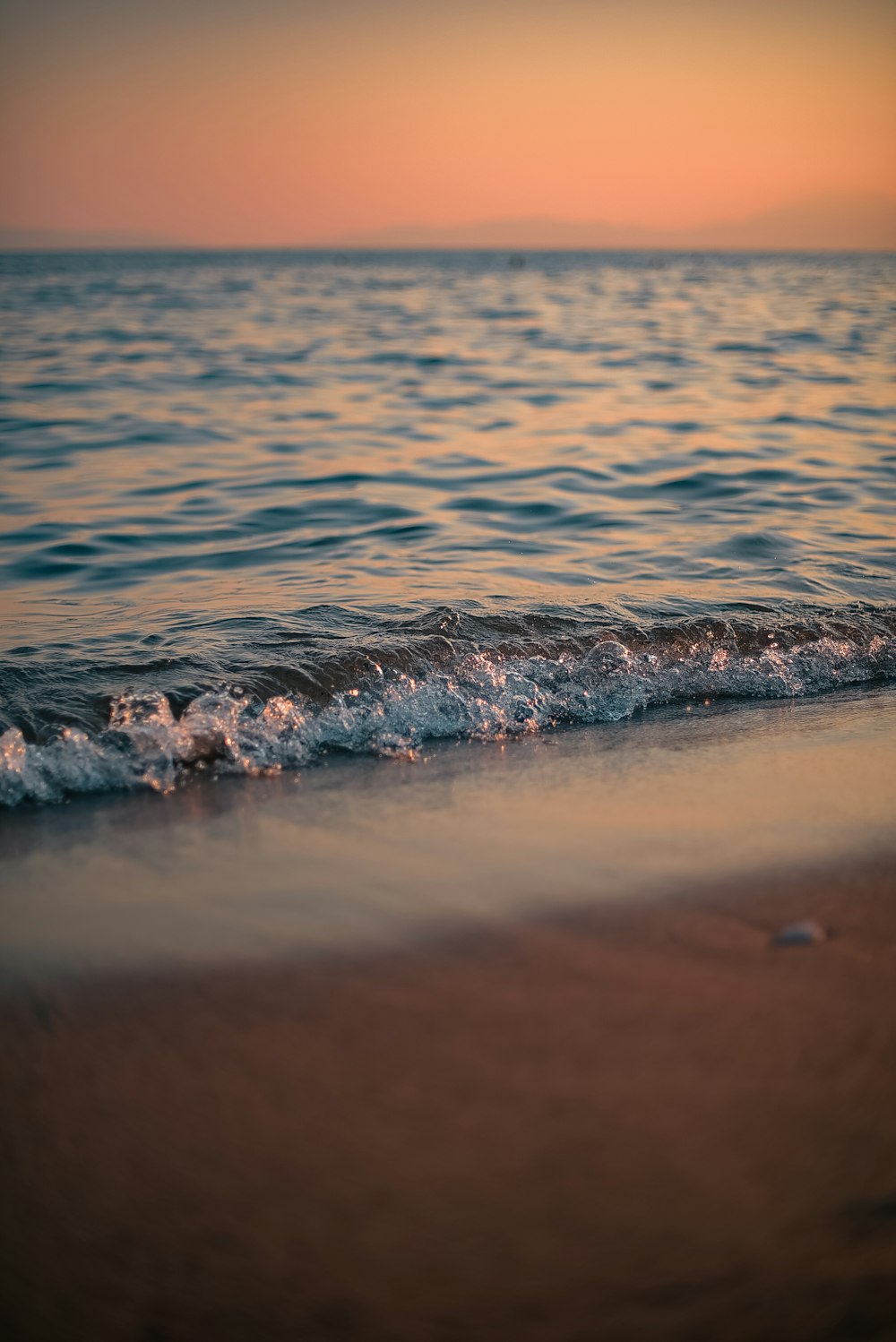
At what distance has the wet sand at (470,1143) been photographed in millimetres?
1733

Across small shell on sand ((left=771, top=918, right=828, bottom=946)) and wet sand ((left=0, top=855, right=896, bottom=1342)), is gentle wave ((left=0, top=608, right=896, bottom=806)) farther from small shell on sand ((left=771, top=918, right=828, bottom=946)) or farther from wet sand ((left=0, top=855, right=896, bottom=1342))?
small shell on sand ((left=771, top=918, right=828, bottom=946))

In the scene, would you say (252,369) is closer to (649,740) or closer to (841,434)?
(841,434)

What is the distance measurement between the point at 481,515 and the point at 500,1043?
17.9 ft

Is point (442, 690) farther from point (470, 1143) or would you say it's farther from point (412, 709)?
point (470, 1143)

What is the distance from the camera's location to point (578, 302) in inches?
1176

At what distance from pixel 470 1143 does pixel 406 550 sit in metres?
4.80

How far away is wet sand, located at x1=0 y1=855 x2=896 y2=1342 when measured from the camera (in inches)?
68.2

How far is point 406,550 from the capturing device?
654 centimetres

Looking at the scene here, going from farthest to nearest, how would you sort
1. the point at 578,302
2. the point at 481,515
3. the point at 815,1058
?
the point at 578,302 → the point at 481,515 → the point at 815,1058

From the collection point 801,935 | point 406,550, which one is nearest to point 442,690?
point 801,935

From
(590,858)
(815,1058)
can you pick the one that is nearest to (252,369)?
(590,858)

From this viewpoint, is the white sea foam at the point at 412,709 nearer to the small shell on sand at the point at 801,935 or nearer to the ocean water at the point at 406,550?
the ocean water at the point at 406,550

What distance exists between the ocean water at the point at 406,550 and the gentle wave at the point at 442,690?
13mm

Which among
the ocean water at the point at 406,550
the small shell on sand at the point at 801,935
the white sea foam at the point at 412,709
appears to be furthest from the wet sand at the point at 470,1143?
the ocean water at the point at 406,550
